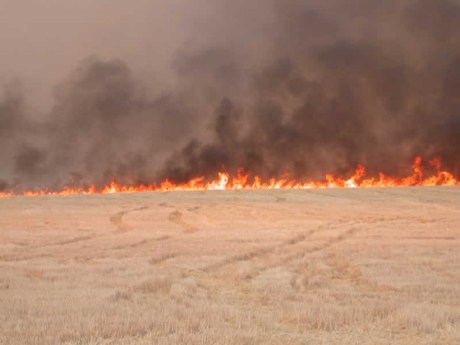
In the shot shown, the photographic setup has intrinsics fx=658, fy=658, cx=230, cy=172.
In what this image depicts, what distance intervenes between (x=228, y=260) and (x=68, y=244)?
27.9 feet

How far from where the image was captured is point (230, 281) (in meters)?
17.7

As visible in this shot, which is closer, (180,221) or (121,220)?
(180,221)

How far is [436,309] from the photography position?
1323 cm

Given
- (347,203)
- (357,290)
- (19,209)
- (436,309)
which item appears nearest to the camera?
(436,309)

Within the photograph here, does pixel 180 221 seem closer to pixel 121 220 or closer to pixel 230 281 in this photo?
pixel 121 220

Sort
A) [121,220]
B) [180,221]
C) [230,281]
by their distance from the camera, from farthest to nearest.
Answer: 1. [121,220]
2. [180,221]
3. [230,281]

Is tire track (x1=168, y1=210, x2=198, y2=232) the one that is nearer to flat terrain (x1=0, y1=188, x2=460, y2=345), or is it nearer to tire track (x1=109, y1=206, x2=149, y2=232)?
flat terrain (x1=0, y1=188, x2=460, y2=345)

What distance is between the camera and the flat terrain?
11.5 meters

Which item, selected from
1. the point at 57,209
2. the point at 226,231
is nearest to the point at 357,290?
the point at 226,231

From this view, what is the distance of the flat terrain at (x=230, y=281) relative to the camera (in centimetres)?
1148

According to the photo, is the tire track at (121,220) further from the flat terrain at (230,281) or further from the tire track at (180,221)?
the tire track at (180,221)

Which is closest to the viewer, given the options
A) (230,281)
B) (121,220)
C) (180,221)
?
(230,281)

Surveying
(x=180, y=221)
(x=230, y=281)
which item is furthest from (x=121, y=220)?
(x=230, y=281)

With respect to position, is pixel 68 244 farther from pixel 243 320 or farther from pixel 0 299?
pixel 243 320
